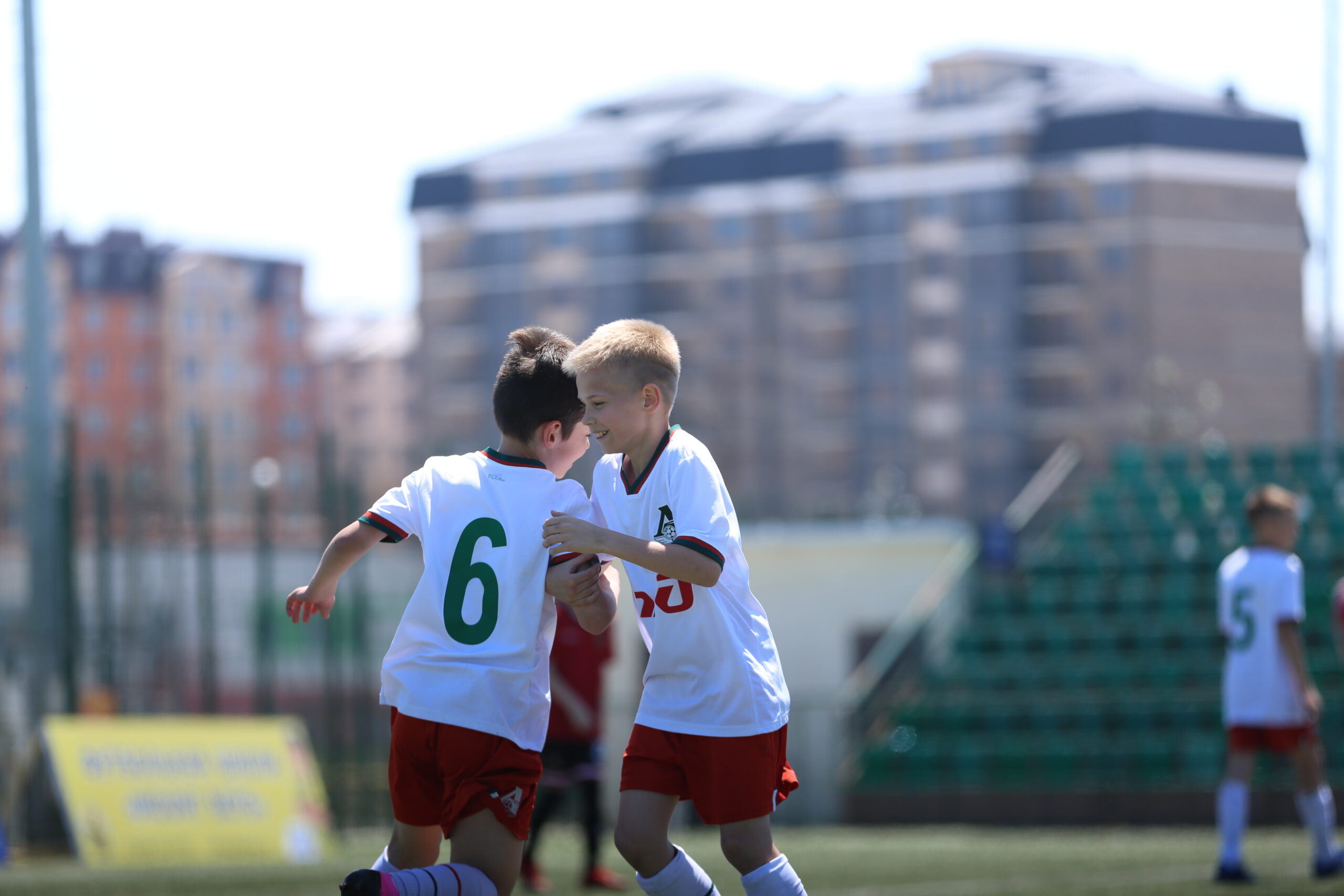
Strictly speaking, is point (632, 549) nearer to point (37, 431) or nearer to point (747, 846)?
point (747, 846)

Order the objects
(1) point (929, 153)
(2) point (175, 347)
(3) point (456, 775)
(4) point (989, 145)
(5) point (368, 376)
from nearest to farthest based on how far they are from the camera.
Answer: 1. (3) point (456, 775)
2. (2) point (175, 347)
3. (4) point (989, 145)
4. (1) point (929, 153)
5. (5) point (368, 376)

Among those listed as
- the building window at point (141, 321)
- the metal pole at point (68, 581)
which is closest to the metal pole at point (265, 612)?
the metal pole at point (68, 581)

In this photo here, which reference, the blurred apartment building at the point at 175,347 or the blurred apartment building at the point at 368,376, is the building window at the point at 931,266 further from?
the blurred apartment building at the point at 368,376

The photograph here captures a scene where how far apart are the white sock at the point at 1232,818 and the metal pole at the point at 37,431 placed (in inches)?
315

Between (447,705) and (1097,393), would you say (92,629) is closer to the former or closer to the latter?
A: (447,705)

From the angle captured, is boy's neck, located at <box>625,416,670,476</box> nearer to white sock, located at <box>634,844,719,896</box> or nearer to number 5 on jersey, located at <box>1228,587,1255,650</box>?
white sock, located at <box>634,844,719,896</box>

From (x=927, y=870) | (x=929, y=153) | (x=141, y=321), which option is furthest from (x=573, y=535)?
(x=929, y=153)

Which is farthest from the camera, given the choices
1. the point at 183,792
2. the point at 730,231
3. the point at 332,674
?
→ the point at 730,231

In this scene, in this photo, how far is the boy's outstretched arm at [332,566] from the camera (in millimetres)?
4039

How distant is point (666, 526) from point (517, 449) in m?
0.42

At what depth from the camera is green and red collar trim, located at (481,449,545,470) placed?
4.08 meters

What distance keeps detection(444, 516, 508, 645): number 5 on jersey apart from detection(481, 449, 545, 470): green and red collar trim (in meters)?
0.16

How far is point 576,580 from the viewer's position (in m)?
3.89

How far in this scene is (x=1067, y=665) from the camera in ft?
52.1
